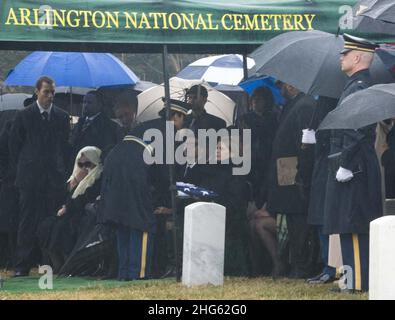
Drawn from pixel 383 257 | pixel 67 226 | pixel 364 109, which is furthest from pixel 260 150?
pixel 383 257

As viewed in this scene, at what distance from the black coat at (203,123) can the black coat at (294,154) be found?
0.78m

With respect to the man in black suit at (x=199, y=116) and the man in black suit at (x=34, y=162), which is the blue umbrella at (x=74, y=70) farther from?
the man in black suit at (x=199, y=116)

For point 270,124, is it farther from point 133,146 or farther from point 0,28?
point 0,28

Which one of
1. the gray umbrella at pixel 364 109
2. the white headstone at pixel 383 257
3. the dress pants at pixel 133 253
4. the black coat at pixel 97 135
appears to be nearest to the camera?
the white headstone at pixel 383 257

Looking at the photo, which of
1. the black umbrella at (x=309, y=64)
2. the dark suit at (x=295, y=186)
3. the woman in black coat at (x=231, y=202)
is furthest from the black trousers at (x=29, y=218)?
the black umbrella at (x=309, y=64)

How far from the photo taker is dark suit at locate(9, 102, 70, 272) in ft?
48.1

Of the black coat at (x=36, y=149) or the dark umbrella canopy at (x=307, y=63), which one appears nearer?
the dark umbrella canopy at (x=307, y=63)

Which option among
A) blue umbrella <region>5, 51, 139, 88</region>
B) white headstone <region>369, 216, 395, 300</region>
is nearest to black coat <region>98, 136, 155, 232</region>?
white headstone <region>369, 216, 395, 300</region>

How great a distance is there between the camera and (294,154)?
13562 millimetres

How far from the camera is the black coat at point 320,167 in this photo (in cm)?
1286

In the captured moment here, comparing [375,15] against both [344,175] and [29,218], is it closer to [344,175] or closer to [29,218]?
[344,175]

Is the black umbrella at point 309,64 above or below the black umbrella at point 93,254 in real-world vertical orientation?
above

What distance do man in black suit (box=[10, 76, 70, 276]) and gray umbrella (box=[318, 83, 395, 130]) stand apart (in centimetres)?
453
